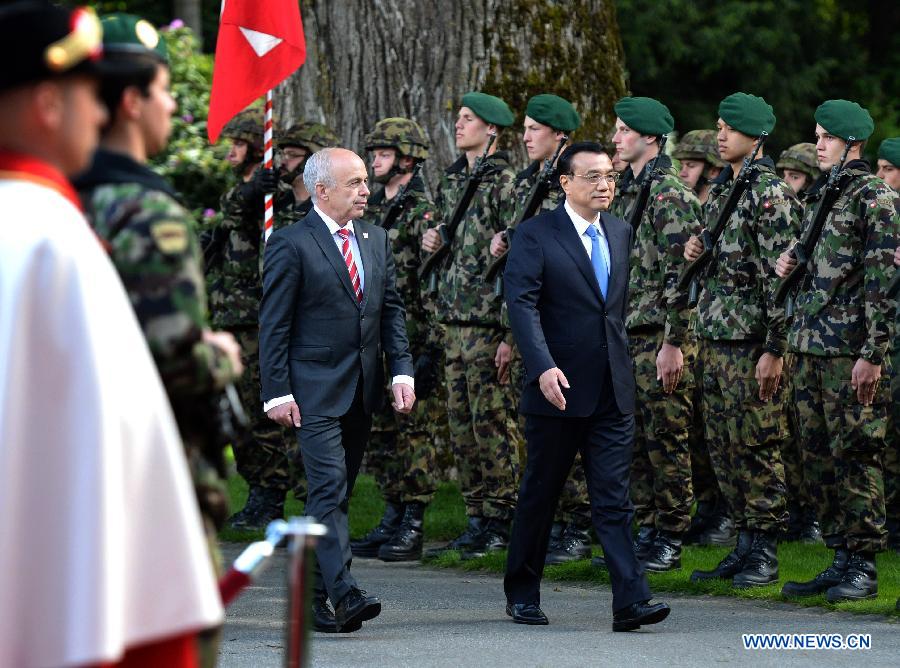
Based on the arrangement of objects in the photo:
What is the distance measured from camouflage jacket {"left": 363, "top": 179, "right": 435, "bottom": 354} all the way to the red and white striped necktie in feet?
9.48

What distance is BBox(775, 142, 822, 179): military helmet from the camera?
37.6 feet

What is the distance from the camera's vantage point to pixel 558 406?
761cm

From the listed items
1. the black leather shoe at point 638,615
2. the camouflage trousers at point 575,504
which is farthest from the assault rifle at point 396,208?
the black leather shoe at point 638,615

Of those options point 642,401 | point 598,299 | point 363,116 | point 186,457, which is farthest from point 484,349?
point 186,457

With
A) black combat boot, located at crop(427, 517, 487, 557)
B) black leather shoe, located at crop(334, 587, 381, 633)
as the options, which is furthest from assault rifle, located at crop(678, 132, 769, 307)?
black leather shoe, located at crop(334, 587, 381, 633)

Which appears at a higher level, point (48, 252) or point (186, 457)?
point (48, 252)

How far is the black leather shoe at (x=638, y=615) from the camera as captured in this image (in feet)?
24.8

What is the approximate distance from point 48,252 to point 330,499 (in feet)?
15.6

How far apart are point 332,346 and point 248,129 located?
457 centimetres

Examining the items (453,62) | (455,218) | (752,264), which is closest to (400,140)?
(455,218)

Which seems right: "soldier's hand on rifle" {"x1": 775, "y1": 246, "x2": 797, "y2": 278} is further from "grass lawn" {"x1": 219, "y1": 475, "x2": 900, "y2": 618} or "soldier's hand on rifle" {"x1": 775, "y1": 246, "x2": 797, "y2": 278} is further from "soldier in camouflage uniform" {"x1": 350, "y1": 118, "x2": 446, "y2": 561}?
"soldier in camouflage uniform" {"x1": 350, "y1": 118, "x2": 446, "y2": 561}

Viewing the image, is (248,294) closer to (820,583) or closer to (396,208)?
(396,208)

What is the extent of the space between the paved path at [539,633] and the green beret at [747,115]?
263 centimetres

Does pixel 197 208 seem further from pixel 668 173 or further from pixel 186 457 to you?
pixel 186 457
